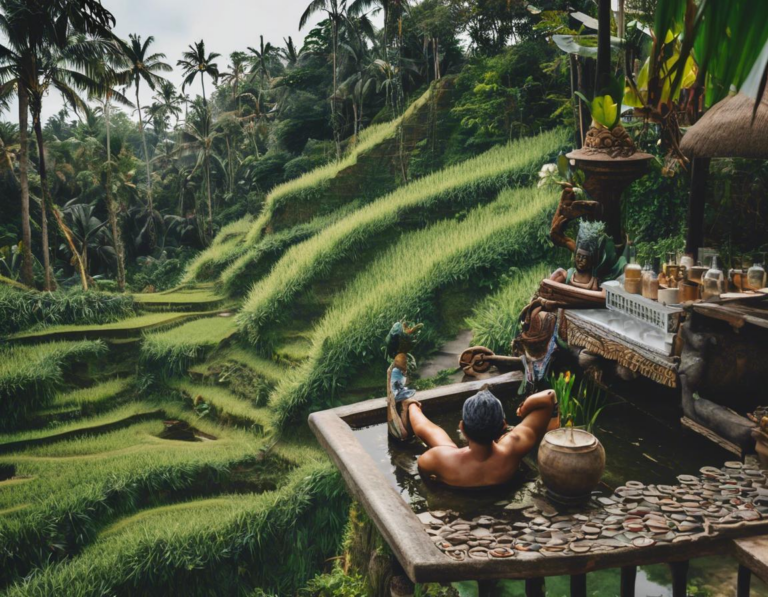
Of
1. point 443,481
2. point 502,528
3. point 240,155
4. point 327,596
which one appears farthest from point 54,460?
point 240,155

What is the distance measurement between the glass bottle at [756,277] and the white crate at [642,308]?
1.86 ft

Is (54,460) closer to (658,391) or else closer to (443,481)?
(443,481)

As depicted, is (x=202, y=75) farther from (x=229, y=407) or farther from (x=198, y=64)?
(x=229, y=407)

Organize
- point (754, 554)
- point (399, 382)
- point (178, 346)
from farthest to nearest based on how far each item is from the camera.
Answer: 1. point (178, 346)
2. point (399, 382)
3. point (754, 554)

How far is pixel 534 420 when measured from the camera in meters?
3.36

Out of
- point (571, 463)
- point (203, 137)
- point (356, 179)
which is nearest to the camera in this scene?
point (571, 463)

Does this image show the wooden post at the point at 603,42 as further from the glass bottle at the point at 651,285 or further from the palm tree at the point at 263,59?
the palm tree at the point at 263,59

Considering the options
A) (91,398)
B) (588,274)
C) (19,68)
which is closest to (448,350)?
(588,274)

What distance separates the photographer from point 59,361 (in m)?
9.30

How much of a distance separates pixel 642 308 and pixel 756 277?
2.26 ft

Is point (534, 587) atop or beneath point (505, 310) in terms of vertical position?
beneath

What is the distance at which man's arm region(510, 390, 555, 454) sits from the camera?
3303 millimetres

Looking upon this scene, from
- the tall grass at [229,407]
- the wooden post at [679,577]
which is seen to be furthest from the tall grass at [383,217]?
the wooden post at [679,577]

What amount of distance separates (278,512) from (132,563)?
3.90ft
